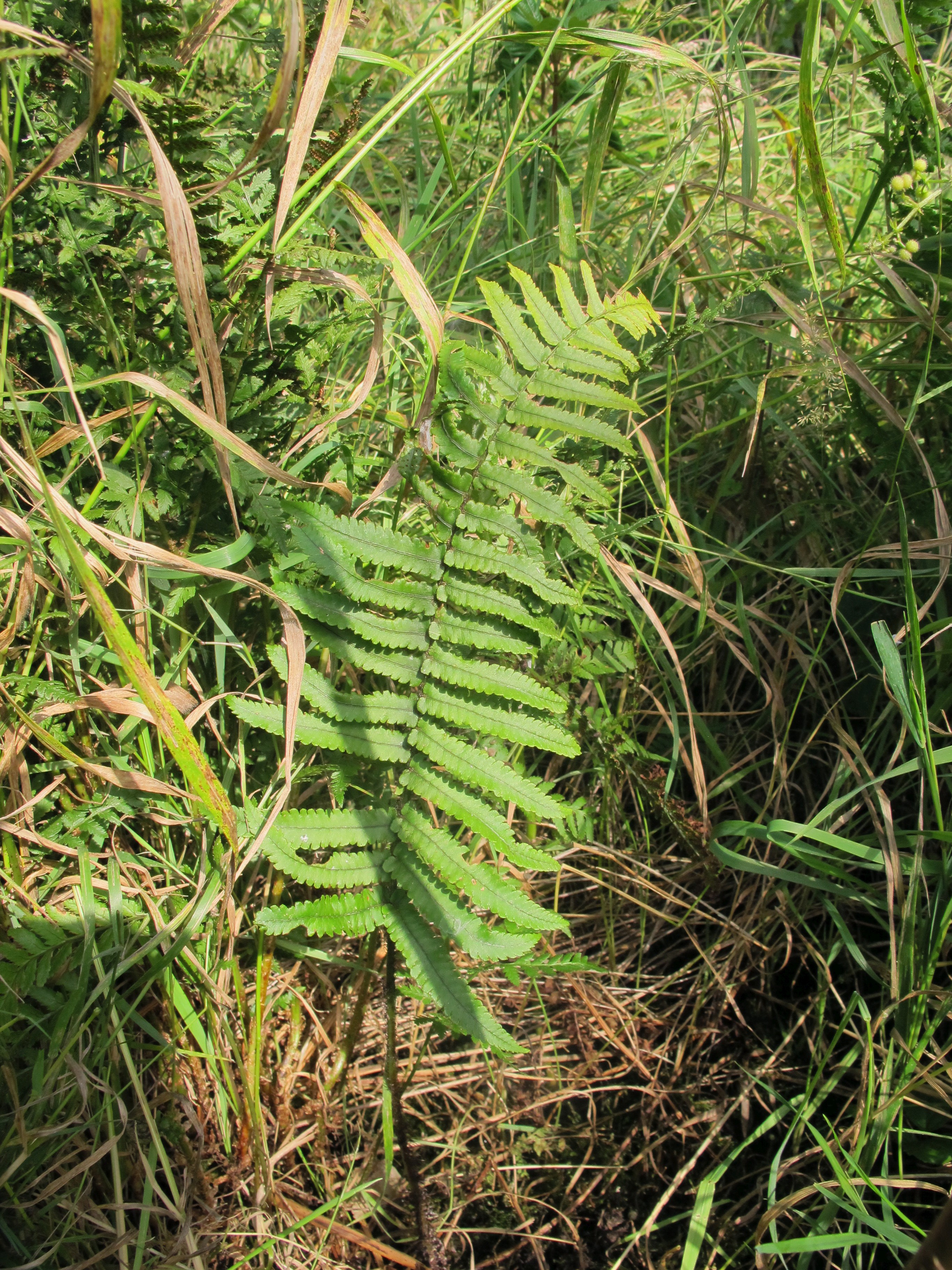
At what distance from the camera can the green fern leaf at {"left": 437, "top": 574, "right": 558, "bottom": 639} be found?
1.52 metres

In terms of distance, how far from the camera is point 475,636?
5.06 ft

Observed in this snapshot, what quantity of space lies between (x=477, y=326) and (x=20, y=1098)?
72.6 inches

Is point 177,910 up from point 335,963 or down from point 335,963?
up

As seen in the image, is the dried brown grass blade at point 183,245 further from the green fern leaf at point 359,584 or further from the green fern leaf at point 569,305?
the green fern leaf at point 569,305

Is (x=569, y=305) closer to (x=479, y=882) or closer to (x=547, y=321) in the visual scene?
(x=547, y=321)

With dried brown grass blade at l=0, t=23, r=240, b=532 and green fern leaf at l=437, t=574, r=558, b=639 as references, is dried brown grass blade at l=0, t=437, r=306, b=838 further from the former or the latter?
green fern leaf at l=437, t=574, r=558, b=639

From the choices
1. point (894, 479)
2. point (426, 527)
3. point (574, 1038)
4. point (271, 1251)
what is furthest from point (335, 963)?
point (894, 479)

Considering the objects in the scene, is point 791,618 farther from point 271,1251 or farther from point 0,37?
point 0,37

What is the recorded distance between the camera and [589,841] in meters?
2.03

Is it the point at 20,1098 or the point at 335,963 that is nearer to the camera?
the point at 20,1098

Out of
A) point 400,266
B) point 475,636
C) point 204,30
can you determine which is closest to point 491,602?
point 475,636

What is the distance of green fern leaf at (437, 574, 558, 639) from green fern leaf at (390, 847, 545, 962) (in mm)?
442

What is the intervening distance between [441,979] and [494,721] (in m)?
0.42

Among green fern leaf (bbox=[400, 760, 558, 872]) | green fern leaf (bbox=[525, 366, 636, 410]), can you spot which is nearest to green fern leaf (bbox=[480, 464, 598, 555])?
green fern leaf (bbox=[525, 366, 636, 410])
